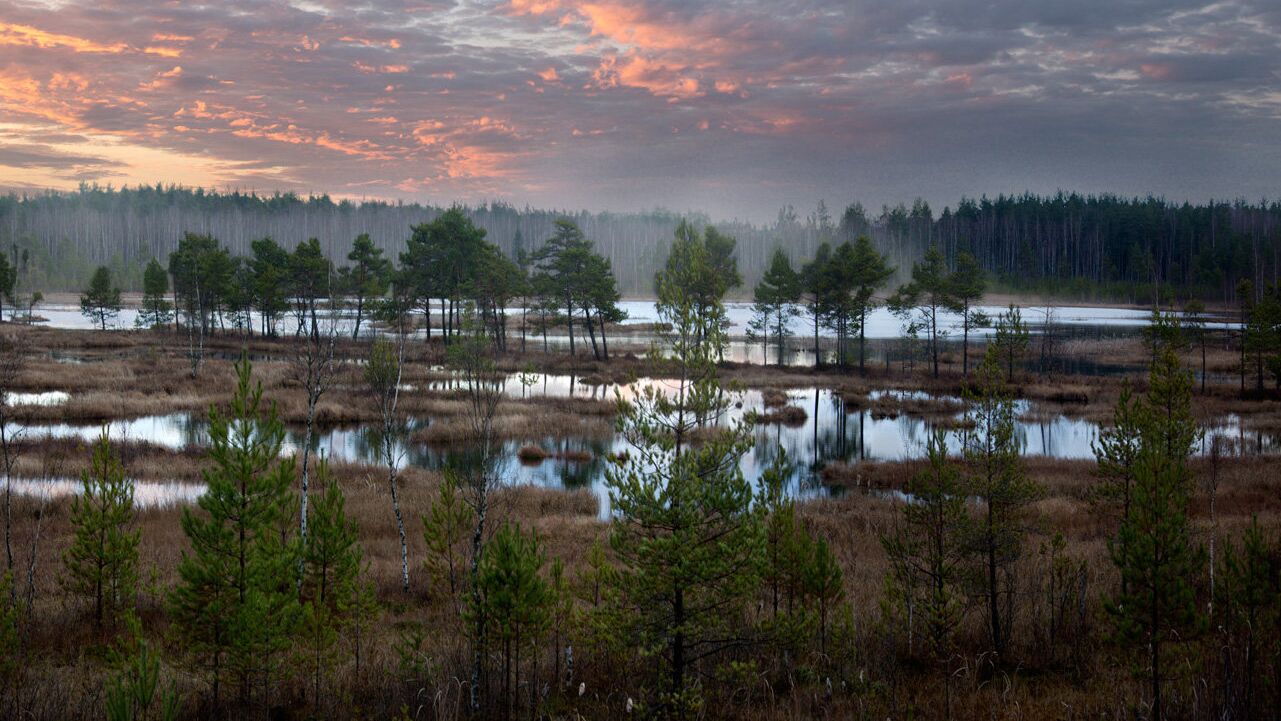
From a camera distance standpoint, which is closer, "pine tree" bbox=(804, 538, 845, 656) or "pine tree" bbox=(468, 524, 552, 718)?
"pine tree" bbox=(468, 524, 552, 718)

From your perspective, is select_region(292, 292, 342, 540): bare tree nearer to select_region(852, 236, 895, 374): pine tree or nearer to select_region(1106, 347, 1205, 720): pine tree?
select_region(1106, 347, 1205, 720): pine tree

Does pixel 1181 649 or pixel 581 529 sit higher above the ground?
A: pixel 1181 649

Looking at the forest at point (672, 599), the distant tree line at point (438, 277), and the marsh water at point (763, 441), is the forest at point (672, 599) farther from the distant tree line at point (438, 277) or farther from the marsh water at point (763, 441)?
the distant tree line at point (438, 277)

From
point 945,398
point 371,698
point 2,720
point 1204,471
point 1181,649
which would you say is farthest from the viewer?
point 945,398

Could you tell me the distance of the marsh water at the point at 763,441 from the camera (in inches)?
1254

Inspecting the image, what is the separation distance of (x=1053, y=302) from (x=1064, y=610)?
455 feet

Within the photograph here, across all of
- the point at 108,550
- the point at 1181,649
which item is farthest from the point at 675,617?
the point at 108,550

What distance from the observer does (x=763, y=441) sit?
3891cm

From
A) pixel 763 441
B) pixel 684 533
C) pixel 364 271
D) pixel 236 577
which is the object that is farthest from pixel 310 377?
pixel 364 271

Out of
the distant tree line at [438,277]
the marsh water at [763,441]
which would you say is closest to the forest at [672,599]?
the marsh water at [763,441]

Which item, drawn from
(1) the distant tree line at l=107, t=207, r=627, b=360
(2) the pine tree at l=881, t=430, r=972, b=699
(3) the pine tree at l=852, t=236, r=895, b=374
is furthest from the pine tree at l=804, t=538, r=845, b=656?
(3) the pine tree at l=852, t=236, r=895, b=374

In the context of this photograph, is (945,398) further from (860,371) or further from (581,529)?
(581,529)

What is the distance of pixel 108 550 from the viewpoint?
1251 cm

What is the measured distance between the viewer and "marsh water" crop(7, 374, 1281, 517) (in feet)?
105
